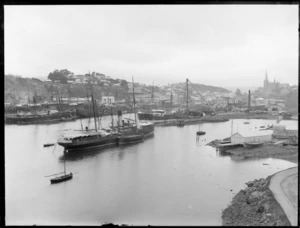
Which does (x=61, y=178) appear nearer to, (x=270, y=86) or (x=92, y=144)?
(x=92, y=144)

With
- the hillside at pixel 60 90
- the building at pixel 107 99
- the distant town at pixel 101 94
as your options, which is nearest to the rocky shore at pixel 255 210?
the hillside at pixel 60 90

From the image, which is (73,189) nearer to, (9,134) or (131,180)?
(131,180)

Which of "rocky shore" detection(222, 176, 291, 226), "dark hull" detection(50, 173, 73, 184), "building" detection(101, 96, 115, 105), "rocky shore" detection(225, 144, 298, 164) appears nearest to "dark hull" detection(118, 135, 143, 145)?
"rocky shore" detection(225, 144, 298, 164)

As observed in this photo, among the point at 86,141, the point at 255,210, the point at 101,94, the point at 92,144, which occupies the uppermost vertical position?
the point at 101,94

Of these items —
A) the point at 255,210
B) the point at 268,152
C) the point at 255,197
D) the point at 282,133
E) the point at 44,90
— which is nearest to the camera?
the point at 255,210

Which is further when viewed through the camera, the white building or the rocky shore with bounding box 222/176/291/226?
the white building

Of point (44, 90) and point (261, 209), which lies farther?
point (44, 90)

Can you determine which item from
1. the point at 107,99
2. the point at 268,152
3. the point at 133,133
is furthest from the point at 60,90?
the point at 268,152

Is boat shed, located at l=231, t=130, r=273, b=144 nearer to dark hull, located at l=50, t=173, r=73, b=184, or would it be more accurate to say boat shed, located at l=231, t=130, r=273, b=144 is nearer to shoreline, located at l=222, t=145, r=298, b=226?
shoreline, located at l=222, t=145, r=298, b=226
